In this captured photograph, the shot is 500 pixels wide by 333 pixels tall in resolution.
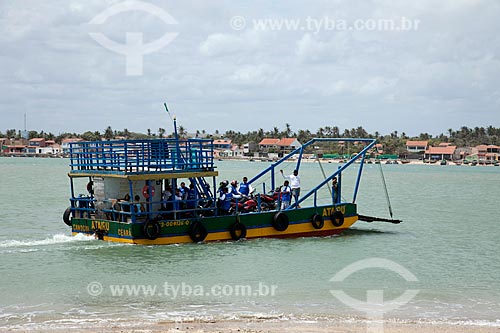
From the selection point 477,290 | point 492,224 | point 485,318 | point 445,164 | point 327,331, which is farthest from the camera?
point 445,164

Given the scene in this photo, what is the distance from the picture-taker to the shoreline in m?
12.0

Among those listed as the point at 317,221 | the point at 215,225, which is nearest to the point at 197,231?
the point at 215,225

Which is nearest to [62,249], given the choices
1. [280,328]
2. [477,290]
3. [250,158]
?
[280,328]

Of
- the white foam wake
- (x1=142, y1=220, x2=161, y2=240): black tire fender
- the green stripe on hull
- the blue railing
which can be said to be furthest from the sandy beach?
the white foam wake

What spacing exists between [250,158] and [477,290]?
160 m

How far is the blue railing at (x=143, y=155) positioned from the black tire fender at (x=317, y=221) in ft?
12.0

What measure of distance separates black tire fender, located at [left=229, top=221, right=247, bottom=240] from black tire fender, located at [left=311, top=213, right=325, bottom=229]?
2.47 m

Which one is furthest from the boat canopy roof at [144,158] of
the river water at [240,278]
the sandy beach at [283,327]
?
the sandy beach at [283,327]

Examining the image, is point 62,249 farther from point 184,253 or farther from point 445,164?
point 445,164

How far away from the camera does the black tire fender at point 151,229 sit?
18984mm

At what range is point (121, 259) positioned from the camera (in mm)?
18297

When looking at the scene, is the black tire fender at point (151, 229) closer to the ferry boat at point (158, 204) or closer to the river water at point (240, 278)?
the ferry boat at point (158, 204)

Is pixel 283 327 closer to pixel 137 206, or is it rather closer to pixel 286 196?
pixel 137 206

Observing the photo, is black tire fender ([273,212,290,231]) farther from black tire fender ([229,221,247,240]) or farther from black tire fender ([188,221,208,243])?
black tire fender ([188,221,208,243])
